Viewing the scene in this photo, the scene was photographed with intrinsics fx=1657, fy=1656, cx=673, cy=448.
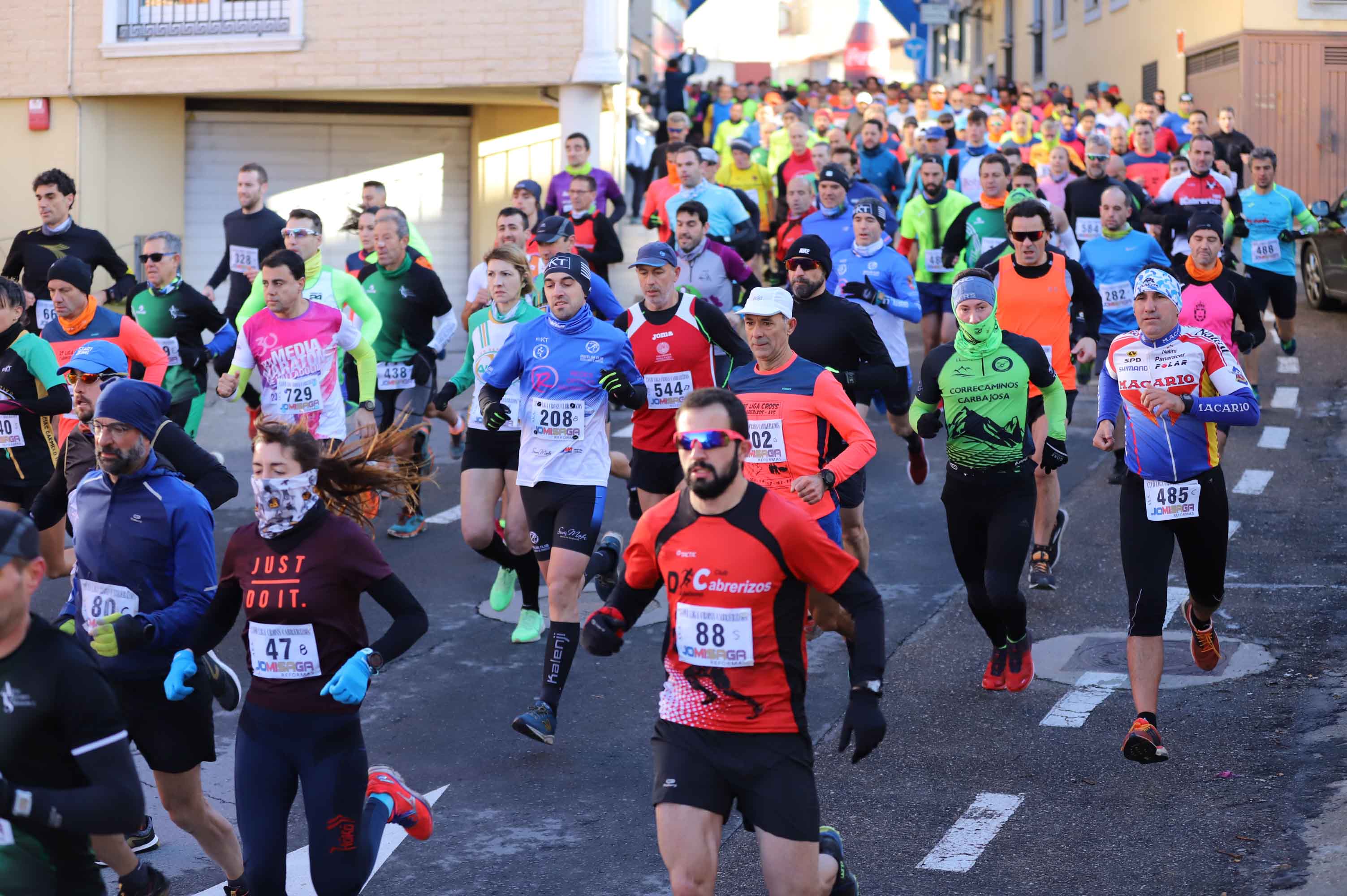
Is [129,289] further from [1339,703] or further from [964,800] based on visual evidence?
[1339,703]

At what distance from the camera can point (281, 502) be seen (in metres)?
5.07

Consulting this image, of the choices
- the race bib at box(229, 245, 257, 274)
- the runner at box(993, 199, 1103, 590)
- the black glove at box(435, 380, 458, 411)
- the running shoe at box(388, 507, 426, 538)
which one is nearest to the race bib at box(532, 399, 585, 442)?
the black glove at box(435, 380, 458, 411)

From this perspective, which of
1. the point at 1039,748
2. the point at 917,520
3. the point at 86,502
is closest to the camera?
the point at 86,502

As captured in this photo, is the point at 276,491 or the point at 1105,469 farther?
the point at 1105,469

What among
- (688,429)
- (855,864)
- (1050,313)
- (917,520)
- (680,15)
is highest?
(680,15)

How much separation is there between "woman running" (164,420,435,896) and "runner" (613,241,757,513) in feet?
11.9

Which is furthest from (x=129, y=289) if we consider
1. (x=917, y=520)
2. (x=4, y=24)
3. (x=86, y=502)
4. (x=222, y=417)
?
(x=4, y=24)

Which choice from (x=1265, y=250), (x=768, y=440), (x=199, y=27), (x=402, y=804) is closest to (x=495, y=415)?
(x=768, y=440)

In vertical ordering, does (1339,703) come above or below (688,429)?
below

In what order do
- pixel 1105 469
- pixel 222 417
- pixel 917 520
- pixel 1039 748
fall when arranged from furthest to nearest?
pixel 222 417 → pixel 1105 469 → pixel 917 520 → pixel 1039 748

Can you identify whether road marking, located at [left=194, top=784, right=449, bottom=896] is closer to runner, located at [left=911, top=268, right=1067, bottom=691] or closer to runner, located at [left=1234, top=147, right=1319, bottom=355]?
runner, located at [left=911, top=268, right=1067, bottom=691]

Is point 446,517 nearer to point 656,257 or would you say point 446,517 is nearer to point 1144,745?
point 656,257

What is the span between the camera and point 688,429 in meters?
4.86

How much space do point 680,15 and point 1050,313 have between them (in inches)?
1073
